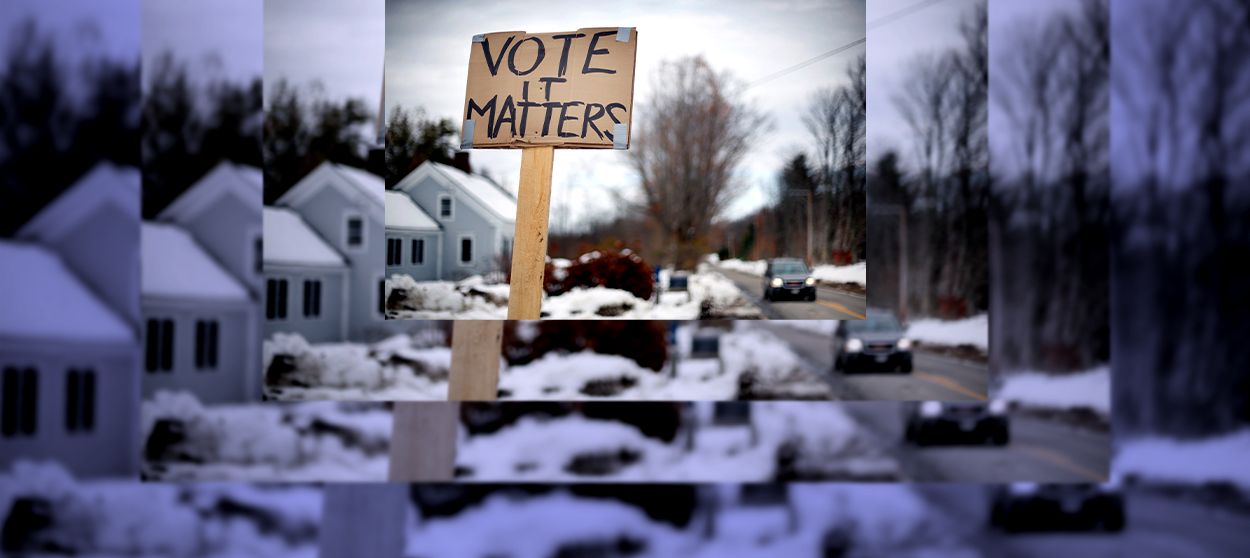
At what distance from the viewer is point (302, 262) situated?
3.10 metres

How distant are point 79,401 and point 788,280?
3.50m

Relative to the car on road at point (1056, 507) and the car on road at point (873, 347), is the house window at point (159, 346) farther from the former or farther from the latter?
the car on road at point (1056, 507)

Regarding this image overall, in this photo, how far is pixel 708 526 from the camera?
311cm

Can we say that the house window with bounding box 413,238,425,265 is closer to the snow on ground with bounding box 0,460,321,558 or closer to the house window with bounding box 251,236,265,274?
the house window with bounding box 251,236,265,274

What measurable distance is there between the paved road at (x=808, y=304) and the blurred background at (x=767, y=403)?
2.03 feet

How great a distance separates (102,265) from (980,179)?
311 centimetres

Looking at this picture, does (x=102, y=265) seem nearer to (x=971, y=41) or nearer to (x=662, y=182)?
(x=971, y=41)

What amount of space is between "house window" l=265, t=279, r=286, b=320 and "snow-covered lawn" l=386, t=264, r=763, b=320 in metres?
1.23

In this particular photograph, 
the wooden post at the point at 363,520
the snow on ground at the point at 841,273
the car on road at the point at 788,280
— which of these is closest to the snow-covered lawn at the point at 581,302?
the car on road at the point at 788,280

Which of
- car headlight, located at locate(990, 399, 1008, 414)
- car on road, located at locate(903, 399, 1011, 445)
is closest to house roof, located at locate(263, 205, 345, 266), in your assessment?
car on road, located at locate(903, 399, 1011, 445)

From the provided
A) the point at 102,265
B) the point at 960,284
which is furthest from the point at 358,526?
the point at 960,284

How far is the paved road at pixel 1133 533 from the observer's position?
112 inches

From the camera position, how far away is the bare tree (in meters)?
5.35

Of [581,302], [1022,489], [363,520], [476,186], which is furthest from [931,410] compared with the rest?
[476,186]
